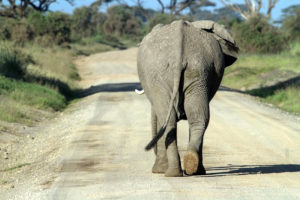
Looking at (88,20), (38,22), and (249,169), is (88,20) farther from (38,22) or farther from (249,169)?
(249,169)

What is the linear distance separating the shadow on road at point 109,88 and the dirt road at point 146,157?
395cm

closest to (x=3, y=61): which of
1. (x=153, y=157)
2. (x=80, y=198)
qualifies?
(x=153, y=157)

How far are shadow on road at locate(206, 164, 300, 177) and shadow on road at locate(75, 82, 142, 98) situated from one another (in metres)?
16.3

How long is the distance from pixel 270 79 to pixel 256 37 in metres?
14.4

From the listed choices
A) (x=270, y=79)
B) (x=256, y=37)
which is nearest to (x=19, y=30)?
(x=256, y=37)

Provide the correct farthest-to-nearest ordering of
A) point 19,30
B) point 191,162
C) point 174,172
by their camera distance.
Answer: point 19,30 → point 174,172 → point 191,162

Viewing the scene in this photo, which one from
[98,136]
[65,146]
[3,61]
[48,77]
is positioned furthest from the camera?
[48,77]

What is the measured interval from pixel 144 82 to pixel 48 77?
1907cm

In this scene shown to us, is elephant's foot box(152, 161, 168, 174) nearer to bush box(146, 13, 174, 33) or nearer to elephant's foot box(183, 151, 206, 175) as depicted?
elephant's foot box(183, 151, 206, 175)

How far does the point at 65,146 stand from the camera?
12.9 m

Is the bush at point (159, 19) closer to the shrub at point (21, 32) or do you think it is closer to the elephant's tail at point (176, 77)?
the shrub at point (21, 32)

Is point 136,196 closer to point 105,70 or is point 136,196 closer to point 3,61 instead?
point 3,61

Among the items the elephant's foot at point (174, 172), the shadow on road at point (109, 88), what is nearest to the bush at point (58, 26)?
the shadow on road at point (109, 88)

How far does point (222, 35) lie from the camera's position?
356 inches
